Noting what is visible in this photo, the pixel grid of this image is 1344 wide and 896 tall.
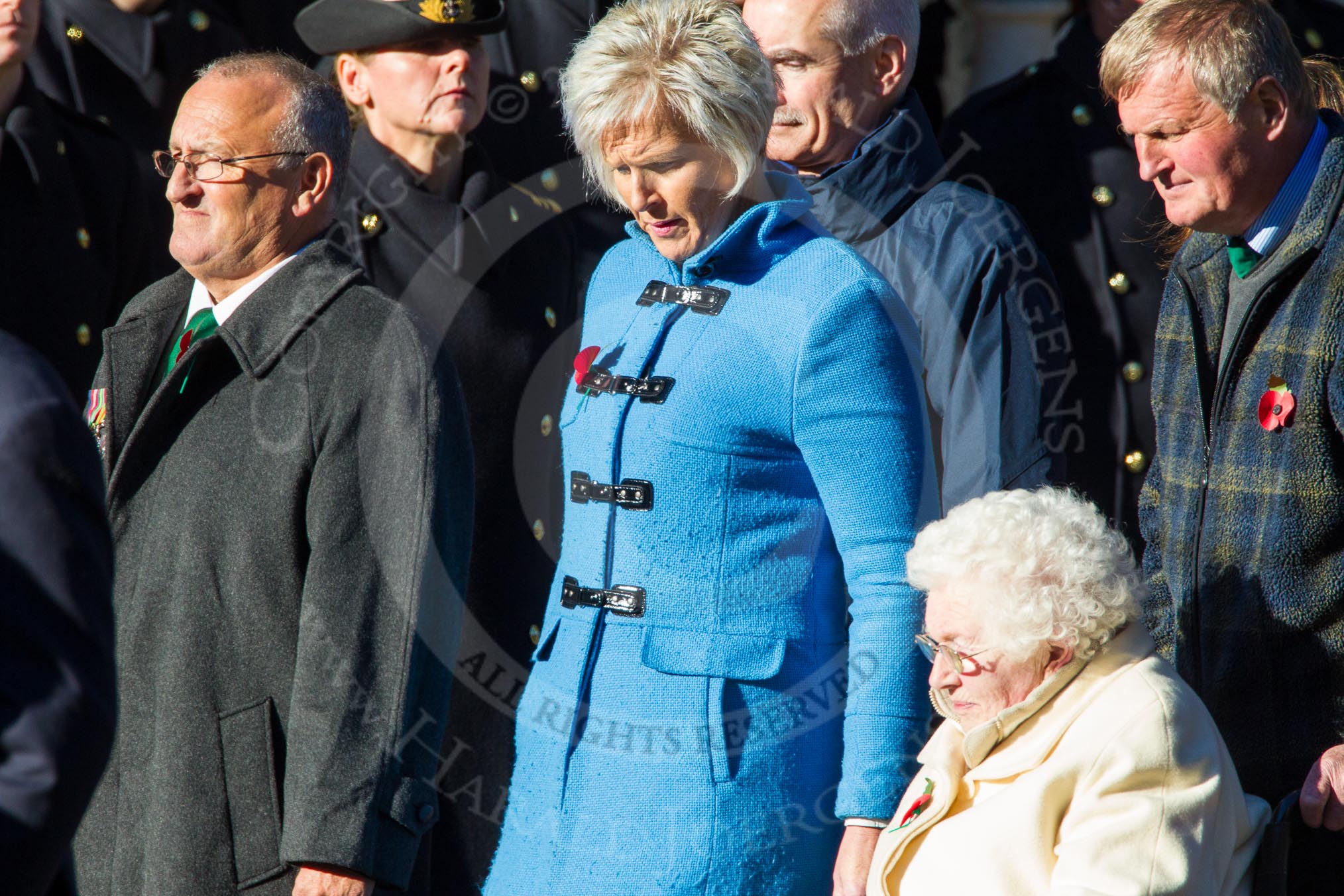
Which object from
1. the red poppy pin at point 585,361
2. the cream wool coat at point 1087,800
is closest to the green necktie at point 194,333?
the red poppy pin at point 585,361

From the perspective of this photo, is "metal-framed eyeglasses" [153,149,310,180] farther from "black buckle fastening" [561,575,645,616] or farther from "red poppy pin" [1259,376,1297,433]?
"red poppy pin" [1259,376,1297,433]

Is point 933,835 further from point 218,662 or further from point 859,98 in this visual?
point 859,98

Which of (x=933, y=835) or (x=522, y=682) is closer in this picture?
(x=933, y=835)

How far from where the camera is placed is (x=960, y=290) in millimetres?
3348

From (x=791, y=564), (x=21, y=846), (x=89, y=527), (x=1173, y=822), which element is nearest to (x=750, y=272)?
(x=791, y=564)

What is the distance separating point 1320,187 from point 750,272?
91cm

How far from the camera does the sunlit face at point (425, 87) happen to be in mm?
4094

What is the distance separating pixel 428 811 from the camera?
265cm

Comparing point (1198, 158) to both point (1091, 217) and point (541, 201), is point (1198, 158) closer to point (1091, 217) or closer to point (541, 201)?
point (1091, 217)

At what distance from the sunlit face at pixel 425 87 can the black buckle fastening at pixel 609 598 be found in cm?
174

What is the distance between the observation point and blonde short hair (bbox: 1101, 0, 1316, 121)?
8.82 feet

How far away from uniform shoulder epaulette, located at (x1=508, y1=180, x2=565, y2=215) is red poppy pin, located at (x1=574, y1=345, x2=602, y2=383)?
4.92 feet

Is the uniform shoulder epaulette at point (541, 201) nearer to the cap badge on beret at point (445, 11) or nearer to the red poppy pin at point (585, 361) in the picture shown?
the cap badge on beret at point (445, 11)

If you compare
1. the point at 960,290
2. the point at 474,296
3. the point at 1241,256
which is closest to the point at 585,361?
the point at 960,290
